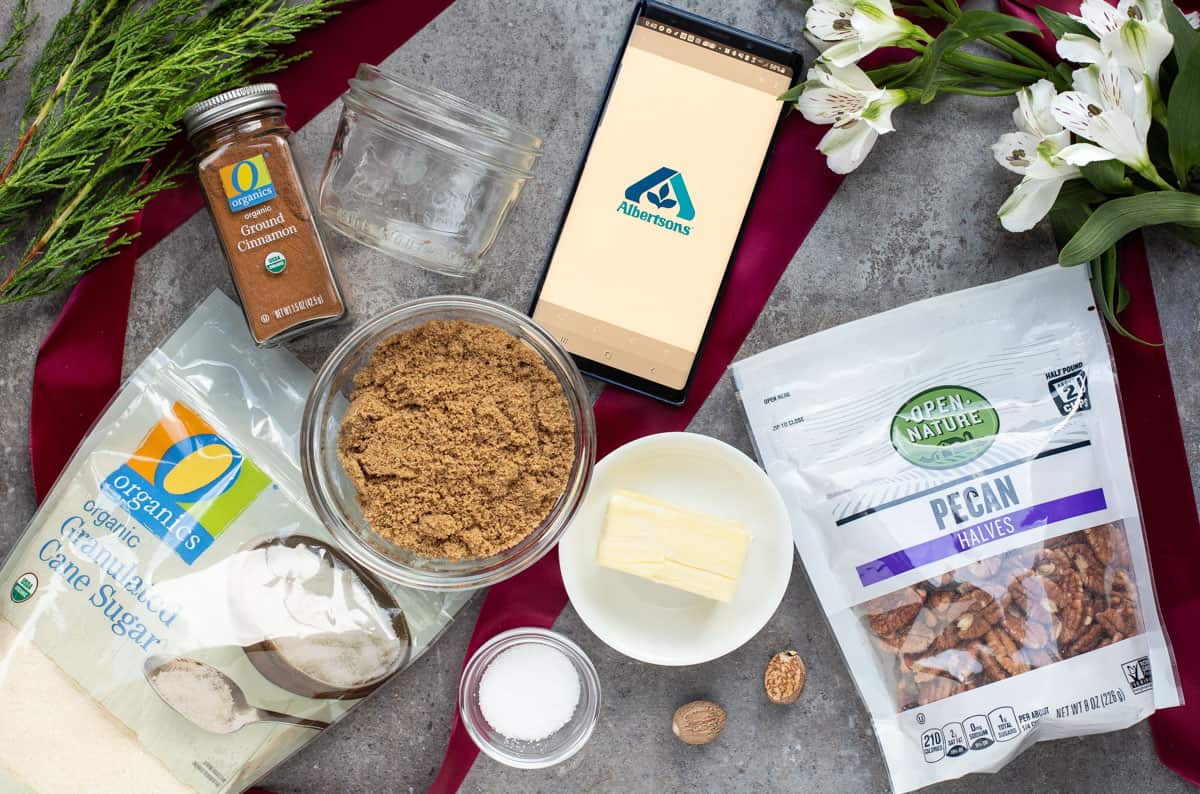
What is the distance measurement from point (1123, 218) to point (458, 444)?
28.1 inches

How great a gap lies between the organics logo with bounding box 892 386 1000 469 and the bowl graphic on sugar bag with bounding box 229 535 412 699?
620 mm

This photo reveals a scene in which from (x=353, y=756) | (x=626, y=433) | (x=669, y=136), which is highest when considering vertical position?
(x=669, y=136)

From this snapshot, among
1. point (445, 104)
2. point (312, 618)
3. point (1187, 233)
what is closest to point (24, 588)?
point (312, 618)

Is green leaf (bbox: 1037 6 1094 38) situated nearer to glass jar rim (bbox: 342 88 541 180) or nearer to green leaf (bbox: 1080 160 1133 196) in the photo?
green leaf (bbox: 1080 160 1133 196)

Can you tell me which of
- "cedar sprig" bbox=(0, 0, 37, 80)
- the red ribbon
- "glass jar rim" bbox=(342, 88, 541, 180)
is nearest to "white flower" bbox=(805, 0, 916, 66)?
"glass jar rim" bbox=(342, 88, 541, 180)

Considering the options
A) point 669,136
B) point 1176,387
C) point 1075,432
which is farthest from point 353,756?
point 1176,387

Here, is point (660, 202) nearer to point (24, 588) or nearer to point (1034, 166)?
point (1034, 166)

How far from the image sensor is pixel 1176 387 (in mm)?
1028

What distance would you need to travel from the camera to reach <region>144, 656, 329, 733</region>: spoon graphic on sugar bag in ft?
2.90

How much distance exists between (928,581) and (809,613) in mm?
150

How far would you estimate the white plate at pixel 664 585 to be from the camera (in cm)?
96

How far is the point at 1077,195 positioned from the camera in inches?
36.8

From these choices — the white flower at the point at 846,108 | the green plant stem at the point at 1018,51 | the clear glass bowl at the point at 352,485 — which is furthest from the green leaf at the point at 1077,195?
the clear glass bowl at the point at 352,485

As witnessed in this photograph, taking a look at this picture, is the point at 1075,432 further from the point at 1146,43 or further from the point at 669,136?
the point at 669,136
